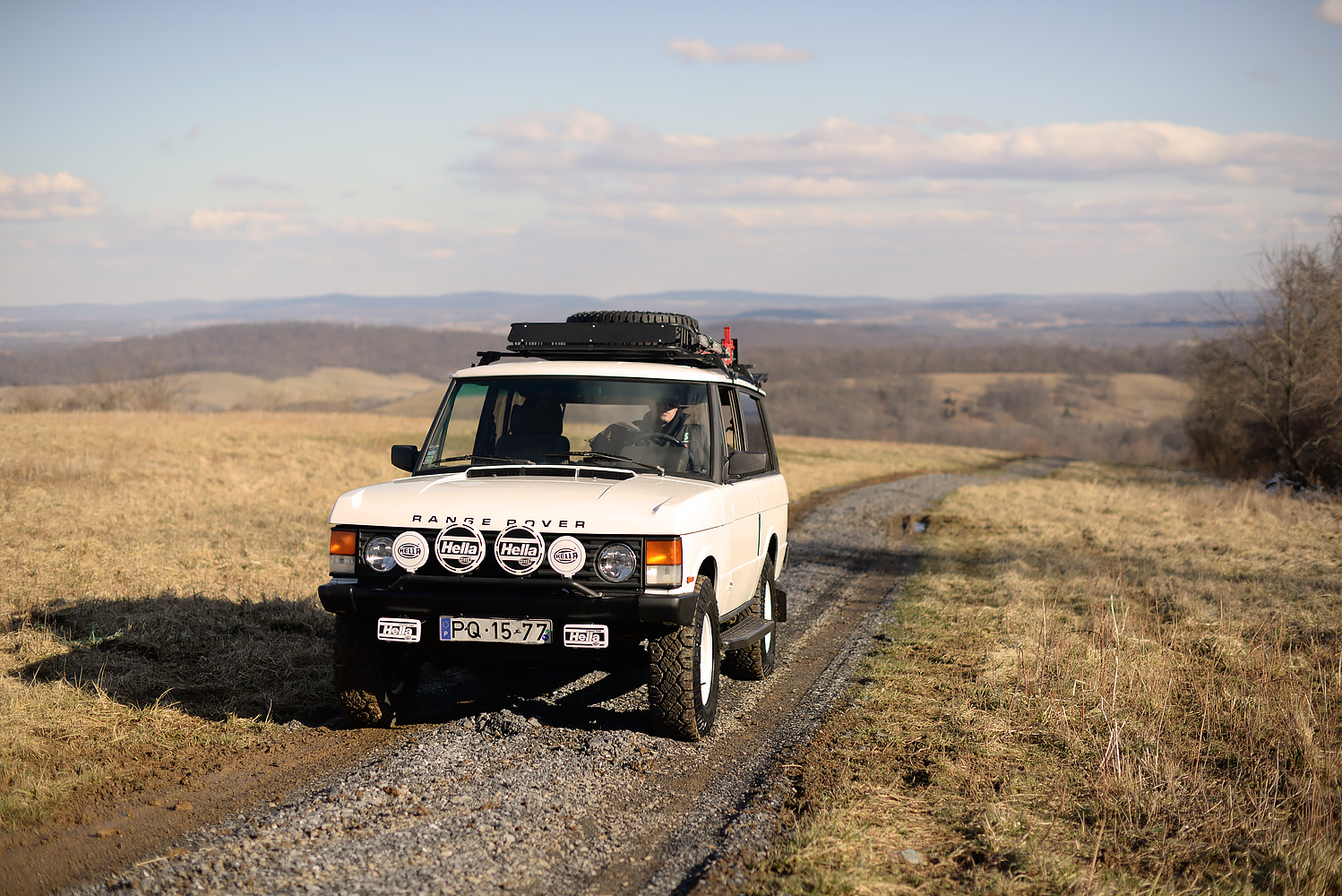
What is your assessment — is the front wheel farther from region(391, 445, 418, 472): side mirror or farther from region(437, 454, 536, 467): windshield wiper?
region(391, 445, 418, 472): side mirror

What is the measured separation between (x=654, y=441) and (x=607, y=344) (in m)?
0.96

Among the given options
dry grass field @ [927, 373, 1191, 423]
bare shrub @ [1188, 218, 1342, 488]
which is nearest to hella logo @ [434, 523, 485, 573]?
bare shrub @ [1188, 218, 1342, 488]

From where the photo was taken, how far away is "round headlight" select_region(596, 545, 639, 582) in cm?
536

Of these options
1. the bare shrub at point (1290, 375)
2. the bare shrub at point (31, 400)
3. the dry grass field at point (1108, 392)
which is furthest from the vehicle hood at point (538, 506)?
the dry grass field at point (1108, 392)

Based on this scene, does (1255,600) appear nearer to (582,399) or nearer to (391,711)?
(582,399)

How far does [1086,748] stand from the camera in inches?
227

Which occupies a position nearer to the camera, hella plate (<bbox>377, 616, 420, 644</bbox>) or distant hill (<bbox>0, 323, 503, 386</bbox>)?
hella plate (<bbox>377, 616, 420, 644</bbox>)

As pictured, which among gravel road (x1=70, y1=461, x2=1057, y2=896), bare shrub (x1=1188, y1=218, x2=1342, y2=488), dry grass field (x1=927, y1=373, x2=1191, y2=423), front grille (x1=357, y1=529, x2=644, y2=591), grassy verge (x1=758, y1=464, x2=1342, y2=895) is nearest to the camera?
gravel road (x1=70, y1=461, x2=1057, y2=896)

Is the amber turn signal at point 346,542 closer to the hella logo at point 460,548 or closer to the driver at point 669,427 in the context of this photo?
the hella logo at point 460,548

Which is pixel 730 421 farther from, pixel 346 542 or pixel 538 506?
pixel 346 542

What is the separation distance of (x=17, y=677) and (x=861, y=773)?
5805mm

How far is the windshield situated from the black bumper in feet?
4.34

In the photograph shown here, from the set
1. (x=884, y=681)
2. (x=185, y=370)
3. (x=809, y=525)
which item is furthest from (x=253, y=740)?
(x=185, y=370)

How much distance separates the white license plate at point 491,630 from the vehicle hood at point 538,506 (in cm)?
52
